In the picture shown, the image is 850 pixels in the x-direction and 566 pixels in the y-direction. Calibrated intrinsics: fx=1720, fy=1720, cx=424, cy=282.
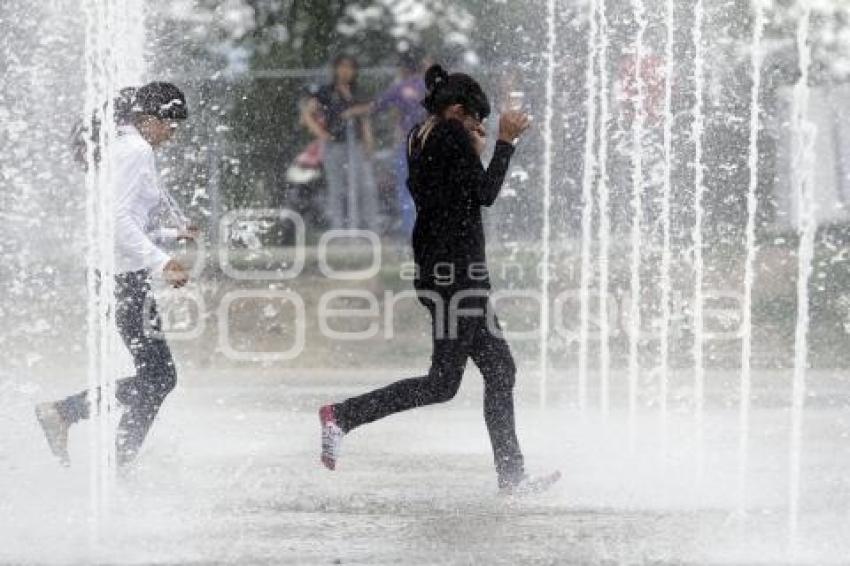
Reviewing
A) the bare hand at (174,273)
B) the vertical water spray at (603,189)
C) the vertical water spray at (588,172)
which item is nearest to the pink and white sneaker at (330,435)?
the bare hand at (174,273)

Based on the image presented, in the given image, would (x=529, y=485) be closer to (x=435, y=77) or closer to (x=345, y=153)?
(x=435, y=77)

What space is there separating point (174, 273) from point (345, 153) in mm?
7920

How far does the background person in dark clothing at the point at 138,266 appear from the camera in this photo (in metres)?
6.75

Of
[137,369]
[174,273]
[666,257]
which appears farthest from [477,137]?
[666,257]

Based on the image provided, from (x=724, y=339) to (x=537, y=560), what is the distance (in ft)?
23.9

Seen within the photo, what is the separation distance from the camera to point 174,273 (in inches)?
262

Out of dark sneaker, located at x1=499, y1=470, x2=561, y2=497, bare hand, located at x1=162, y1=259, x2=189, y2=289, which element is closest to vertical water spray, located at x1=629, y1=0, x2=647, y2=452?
dark sneaker, located at x1=499, y1=470, x2=561, y2=497

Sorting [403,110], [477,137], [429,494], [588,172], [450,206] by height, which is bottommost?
[429,494]

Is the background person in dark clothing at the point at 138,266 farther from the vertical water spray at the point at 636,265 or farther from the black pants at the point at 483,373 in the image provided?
the vertical water spray at the point at 636,265

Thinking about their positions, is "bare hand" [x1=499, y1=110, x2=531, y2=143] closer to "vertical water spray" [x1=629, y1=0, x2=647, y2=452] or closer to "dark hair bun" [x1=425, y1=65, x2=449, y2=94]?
"dark hair bun" [x1=425, y1=65, x2=449, y2=94]

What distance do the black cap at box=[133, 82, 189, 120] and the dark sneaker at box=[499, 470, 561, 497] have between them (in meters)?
2.00

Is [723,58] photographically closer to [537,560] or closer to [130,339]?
[130,339]

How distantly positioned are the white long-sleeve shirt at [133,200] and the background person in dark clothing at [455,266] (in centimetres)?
93

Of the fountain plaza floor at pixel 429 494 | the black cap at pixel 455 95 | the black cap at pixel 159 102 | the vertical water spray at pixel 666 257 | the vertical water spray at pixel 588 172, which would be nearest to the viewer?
the fountain plaza floor at pixel 429 494
